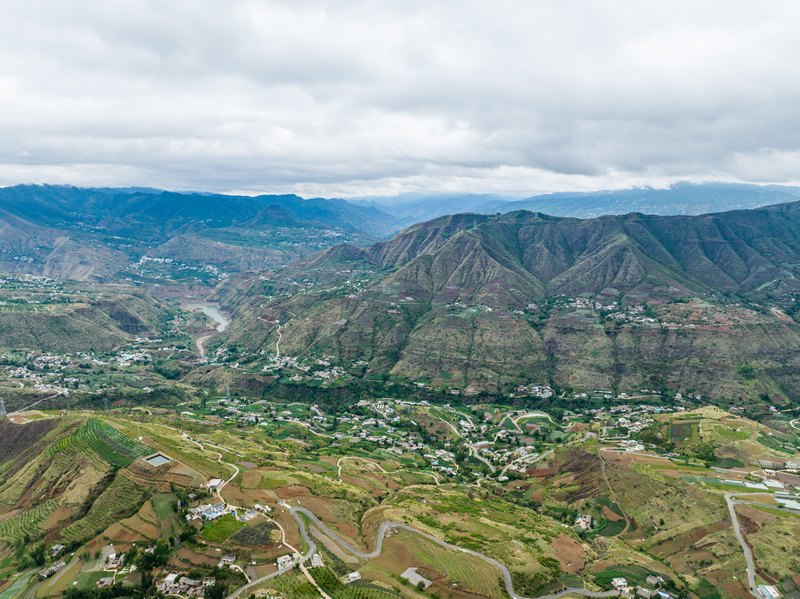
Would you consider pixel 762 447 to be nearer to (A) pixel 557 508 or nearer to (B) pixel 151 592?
(A) pixel 557 508

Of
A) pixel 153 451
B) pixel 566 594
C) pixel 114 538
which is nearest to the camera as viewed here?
pixel 566 594

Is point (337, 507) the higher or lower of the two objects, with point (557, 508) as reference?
higher

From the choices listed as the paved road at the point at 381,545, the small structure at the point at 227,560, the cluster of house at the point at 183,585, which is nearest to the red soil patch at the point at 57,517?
the cluster of house at the point at 183,585

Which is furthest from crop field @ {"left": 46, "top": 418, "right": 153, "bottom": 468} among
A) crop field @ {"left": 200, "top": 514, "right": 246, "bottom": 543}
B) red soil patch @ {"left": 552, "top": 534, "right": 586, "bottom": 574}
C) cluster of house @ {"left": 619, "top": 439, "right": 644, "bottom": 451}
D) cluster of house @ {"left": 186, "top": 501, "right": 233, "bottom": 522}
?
cluster of house @ {"left": 619, "top": 439, "right": 644, "bottom": 451}

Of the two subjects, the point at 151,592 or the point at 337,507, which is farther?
the point at 337,507

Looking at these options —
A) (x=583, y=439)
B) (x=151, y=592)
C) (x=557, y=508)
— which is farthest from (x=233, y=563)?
(x=583, y=439)

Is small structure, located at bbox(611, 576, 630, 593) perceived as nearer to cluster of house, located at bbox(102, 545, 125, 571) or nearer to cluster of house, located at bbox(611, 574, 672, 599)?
cluster of house, located at bbox(611, 574, 672, 599)

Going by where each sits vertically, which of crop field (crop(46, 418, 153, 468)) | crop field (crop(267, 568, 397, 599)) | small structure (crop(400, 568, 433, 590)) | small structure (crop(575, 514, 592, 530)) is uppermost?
crop field (crop(46, 418, 153, 468))
